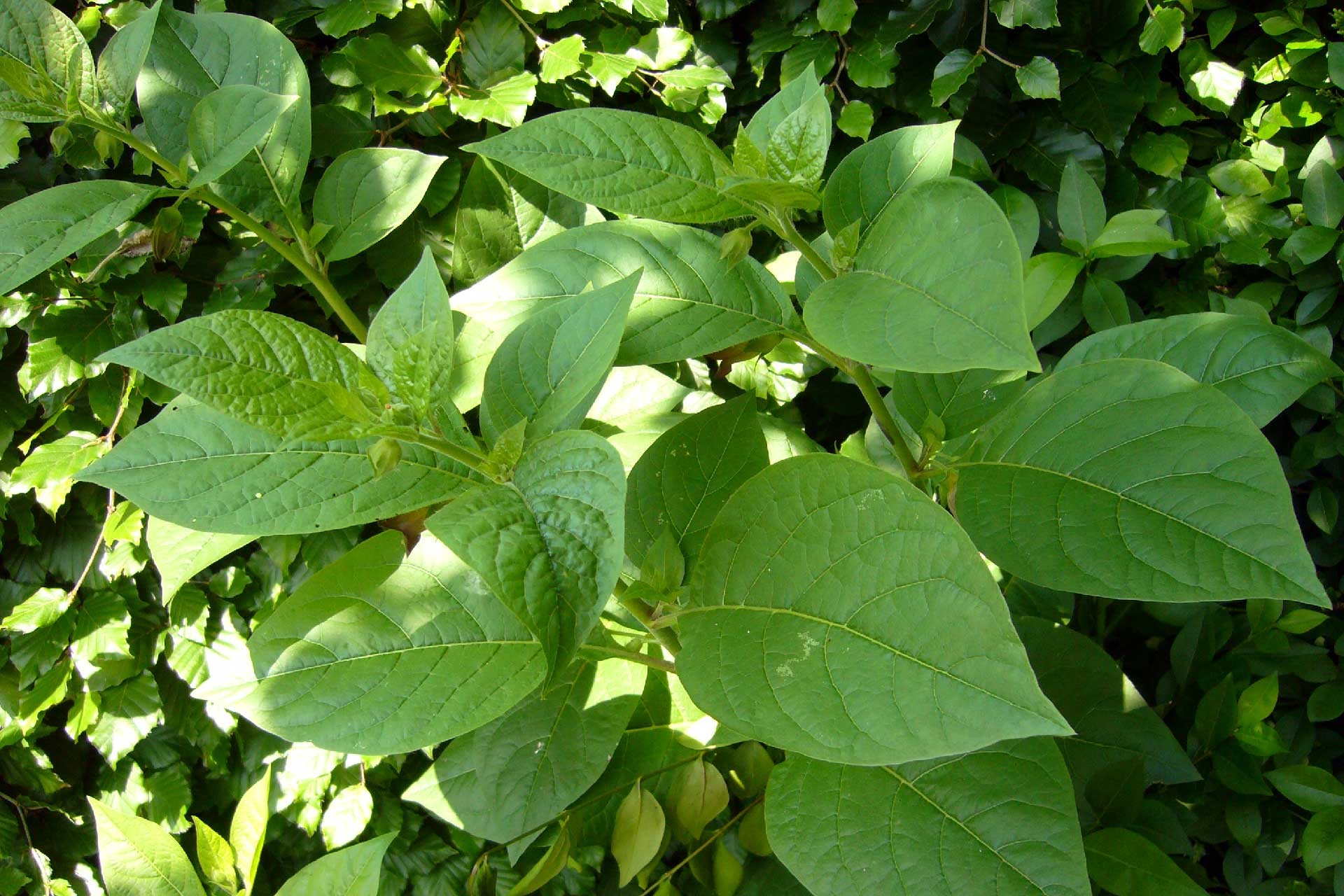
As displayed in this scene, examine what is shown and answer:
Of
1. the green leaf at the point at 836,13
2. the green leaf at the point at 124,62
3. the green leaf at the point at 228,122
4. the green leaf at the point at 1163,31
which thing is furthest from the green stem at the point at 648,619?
the green leaf at the point at 1163,31

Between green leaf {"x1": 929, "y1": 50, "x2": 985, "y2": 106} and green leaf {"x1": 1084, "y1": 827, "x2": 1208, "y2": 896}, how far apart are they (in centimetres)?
94

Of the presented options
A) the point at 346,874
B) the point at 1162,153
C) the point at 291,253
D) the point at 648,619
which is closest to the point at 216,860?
the point at 346,874

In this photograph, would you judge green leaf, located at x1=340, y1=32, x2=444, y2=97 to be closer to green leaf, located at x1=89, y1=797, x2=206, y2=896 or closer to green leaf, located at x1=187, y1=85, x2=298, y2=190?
green leaf, located at x1=187, y1=85, x2=298, y2=190

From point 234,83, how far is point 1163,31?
1.20 metres

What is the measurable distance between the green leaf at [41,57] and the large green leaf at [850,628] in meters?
0.65

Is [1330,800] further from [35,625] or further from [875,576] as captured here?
[35,625]

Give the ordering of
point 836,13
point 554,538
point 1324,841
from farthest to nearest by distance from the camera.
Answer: point 836,13
point 1324,841
point 554,538

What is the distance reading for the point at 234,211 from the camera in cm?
80

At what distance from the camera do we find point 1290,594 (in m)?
0.59

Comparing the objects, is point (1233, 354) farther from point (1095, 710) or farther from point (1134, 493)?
point (1095, 710)

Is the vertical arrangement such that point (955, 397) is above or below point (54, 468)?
above

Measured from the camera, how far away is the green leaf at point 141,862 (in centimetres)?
71

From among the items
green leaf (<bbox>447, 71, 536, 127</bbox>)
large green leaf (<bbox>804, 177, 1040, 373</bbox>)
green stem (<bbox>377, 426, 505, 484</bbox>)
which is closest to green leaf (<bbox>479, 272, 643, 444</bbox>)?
green stem (<bbox>377, 426, 505, 484</bbox>)

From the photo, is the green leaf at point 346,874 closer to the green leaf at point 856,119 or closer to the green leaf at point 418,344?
the green leaf at point 418,344
